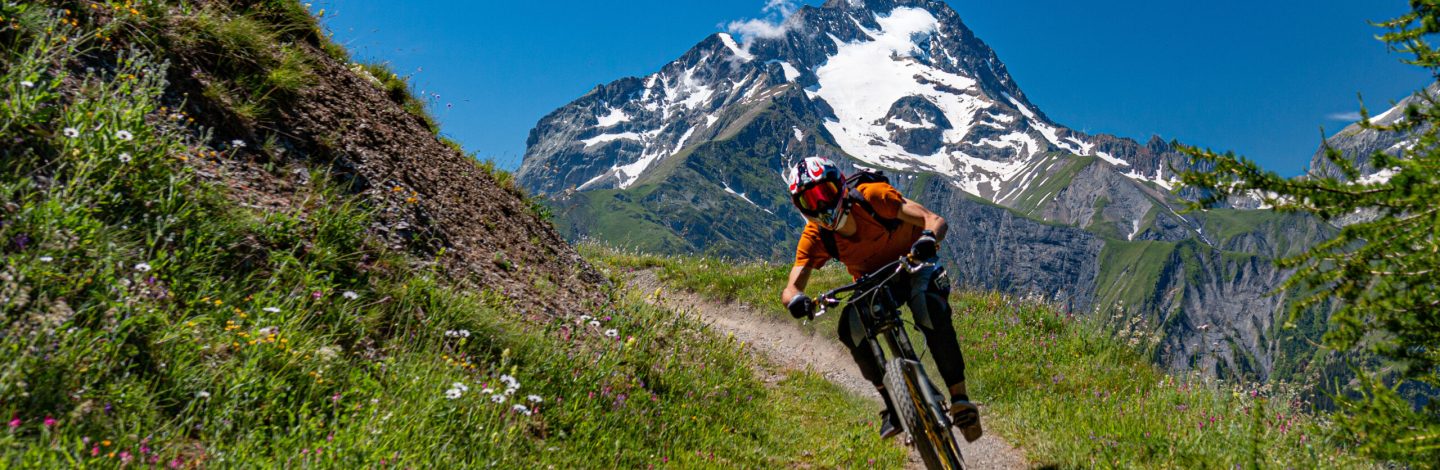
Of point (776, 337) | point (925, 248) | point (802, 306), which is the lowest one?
point (802, 306)

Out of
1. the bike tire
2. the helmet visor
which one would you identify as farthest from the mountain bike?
the helmet visor

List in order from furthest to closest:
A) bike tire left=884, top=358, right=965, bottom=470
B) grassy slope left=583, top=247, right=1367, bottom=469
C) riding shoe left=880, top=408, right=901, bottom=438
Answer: riding shoe left=880, top=408, right=901, bottom=438 → grassy slope left=583, top=247, right=1367, bottom=469 → bike tire left=884, top=358, right=965, bottom=470

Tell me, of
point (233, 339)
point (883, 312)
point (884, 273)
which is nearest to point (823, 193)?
point (884, 273)

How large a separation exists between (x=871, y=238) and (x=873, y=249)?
0.11 metres

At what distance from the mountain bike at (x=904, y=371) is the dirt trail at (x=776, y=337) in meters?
3.87

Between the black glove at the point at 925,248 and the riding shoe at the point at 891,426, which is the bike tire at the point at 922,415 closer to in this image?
the riding shoe at the point at 891,426

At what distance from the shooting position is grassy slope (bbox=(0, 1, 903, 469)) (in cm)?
316

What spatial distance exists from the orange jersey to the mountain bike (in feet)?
1.68

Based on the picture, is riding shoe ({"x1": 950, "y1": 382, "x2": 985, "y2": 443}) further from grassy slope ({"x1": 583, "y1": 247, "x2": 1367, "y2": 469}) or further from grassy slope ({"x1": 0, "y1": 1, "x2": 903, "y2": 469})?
grassy slope ({"x1": 0, "y1": 1, "x2": 903, "y2": 469})

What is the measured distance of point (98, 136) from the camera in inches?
177

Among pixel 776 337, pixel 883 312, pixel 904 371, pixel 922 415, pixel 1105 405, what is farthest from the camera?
pixel 776 337

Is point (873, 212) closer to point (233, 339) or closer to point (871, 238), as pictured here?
point (871, 238)

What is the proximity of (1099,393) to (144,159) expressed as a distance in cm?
950

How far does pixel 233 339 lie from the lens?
384 cm
